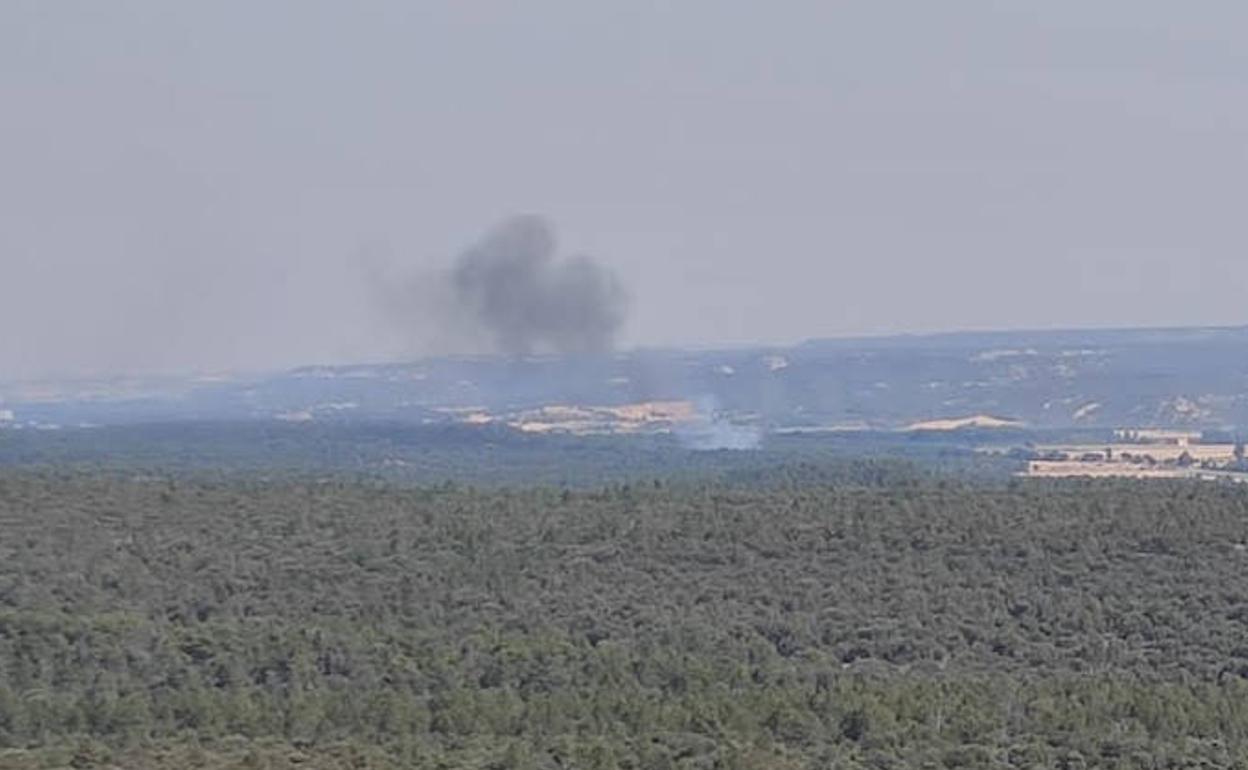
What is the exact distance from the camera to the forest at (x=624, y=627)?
164 feet

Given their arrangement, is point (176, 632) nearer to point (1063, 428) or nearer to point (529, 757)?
point (529, 757)

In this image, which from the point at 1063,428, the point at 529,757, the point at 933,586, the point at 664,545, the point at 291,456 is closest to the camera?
the point at 529,757

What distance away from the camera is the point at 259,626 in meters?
64.1

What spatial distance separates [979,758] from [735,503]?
39278 mm

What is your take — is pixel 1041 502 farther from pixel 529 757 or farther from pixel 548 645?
pixel 529 757

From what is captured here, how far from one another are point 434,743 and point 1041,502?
118 ft

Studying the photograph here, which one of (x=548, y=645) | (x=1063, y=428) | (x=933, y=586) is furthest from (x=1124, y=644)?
(x=1063, y=428)

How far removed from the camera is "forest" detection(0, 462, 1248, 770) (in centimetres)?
5006

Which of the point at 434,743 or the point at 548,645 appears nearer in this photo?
the point at 434,743

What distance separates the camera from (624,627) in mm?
65438

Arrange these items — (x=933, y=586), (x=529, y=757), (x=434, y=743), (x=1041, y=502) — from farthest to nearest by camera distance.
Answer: (x=1041, y=502) → (x=933, y=586) → (x=434, y=743) → (x=529, y=757)

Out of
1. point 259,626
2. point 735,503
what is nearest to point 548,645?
point 259,626

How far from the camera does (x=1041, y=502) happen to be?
83062 millimetres

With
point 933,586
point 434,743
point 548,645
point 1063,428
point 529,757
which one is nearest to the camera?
point 529,757
